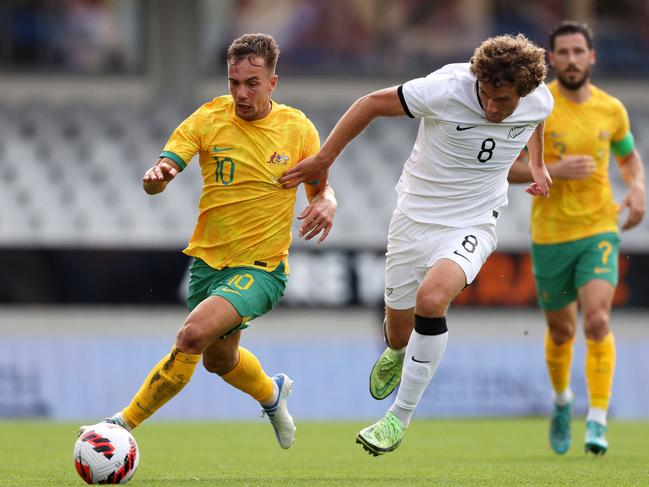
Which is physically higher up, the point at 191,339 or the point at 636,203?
the point at 636,203

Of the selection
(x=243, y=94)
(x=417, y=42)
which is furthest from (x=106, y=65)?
(x=243, y=94)

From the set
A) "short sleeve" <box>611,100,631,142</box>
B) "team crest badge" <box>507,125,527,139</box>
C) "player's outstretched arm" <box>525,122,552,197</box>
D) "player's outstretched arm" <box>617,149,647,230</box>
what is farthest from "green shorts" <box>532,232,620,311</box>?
"team crest badge" <box>507,125,527,139</box>

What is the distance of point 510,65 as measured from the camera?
664 cm

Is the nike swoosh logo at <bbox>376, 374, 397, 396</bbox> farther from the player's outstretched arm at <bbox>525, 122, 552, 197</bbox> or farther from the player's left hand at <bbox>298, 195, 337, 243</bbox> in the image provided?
the player's outstretched arm at <bbox>525, 122, 552, 197</bbox>

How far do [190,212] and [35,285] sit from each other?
2.37 m

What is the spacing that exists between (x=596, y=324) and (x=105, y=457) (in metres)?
3.92

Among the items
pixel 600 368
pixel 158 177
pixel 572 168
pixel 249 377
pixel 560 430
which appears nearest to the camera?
pixel 158 177

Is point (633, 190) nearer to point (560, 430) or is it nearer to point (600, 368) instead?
point (600, 368)

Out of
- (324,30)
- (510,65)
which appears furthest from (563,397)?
(324,30)

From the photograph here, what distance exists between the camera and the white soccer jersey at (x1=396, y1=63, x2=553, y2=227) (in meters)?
6.96

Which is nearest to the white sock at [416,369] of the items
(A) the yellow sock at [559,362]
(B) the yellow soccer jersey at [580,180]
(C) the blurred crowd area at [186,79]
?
(B) the yellow soccer jersey at [580,180]

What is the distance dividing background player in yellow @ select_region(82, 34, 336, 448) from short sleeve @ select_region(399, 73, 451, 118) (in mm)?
660

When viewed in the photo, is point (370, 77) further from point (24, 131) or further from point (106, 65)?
point (24, 131)

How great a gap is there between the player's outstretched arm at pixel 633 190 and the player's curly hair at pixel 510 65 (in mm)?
2608
